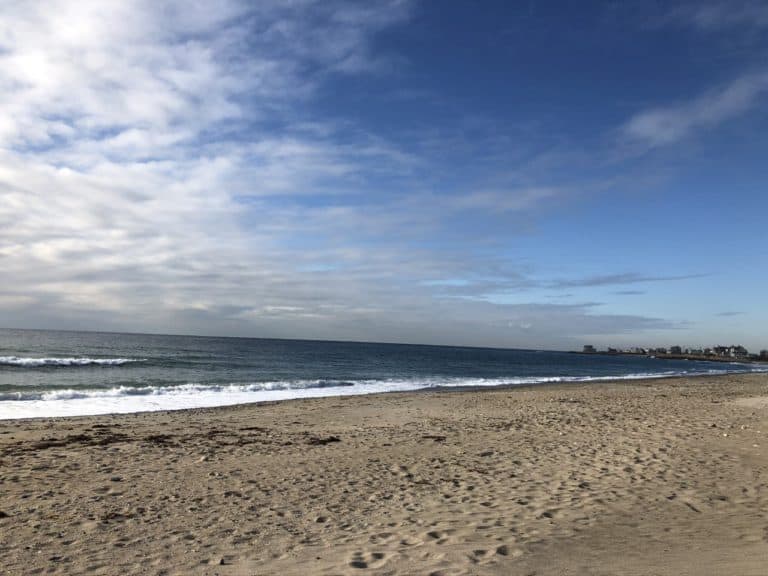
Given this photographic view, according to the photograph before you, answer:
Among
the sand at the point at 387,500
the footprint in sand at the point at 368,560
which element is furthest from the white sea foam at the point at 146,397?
the footprint in sand at the point at 368,560

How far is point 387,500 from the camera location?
7.11 m

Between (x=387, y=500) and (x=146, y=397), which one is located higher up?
Result: (x=387, y=500)

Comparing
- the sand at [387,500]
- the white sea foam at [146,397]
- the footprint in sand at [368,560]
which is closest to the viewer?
the footprint in sand at [368,560]

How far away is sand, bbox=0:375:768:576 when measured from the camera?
5.04 metres

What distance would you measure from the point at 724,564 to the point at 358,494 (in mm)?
4427

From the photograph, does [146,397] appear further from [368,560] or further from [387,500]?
[368,560]

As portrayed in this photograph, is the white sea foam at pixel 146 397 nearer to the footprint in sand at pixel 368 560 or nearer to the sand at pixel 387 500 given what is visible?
the sand at pixel 387 500

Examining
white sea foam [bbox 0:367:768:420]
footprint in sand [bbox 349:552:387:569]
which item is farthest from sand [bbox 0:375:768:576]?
white sea foam [bbox 0:367:768:420]

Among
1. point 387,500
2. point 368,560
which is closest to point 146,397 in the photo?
A: point 387,500

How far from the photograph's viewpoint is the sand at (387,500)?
5043mm

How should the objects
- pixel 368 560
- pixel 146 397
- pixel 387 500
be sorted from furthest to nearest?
pixel 146 397 → pixel 387 500 → pixel 368 560

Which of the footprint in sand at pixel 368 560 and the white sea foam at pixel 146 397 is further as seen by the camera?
the white sea foam at pixel 146 397

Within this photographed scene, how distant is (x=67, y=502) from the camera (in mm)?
6863

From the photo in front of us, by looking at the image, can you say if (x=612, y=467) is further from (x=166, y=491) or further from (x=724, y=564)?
(x=166, y=491)
